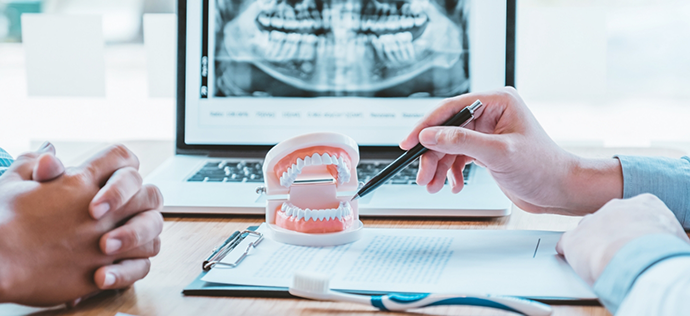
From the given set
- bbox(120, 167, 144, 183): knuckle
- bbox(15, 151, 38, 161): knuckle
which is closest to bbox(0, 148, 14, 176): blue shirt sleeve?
bbox(15, 151, 38, 161): knuckle

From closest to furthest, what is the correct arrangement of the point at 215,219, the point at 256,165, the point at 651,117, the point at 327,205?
the point at 327,205 < the point at 215,219 < the point at 256,165 < the point at 651,117

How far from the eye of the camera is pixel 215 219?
983 millimetres

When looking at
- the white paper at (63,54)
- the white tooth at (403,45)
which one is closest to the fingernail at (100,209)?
the white tooth at (403,45)

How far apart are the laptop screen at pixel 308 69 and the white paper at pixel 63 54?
546mm

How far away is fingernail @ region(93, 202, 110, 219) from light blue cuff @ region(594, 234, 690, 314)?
49 centimetres

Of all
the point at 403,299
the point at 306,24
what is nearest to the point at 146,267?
the point at 403,299

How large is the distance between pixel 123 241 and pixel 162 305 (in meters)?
0.08

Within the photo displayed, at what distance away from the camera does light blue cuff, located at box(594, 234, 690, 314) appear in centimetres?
55

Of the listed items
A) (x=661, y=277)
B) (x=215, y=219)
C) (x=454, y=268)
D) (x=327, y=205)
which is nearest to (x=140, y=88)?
(x=215, y=219)

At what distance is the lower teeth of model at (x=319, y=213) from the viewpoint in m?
0.82

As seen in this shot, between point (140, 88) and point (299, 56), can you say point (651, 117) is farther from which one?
point (140, 88)

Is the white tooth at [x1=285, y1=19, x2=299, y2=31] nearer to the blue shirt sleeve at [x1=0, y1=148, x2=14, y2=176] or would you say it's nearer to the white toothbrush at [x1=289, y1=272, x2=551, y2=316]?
the blue shirt sleeve at [x1=0, y1=148, x2=14, y2=176]

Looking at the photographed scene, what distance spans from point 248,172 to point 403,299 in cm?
67

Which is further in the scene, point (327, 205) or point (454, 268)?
point (327, 205)
